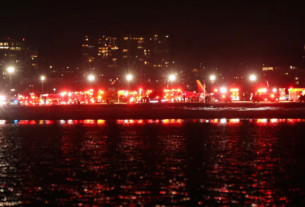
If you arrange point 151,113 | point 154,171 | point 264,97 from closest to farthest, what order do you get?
point 154,171 < point 151,113 < point 264,97

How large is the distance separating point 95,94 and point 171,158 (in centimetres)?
4727

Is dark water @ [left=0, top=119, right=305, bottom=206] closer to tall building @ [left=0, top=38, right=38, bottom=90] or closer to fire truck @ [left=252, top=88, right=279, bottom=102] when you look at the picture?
fire truck @ [left=252, top=88, right=279, bottom=102]

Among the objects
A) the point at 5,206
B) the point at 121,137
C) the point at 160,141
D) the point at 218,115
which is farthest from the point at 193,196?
the point at 218,115

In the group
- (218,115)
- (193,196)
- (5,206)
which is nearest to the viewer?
(5,206)

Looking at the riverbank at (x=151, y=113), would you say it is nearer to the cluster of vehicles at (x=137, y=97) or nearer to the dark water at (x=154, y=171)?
the dark water at (x=154, y=171)

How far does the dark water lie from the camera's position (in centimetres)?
746

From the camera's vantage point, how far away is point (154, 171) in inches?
385

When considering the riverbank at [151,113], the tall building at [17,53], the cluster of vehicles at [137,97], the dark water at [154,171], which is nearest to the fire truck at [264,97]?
the cluster of vehicles at [137,97]

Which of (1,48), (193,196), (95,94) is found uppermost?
(1,48)

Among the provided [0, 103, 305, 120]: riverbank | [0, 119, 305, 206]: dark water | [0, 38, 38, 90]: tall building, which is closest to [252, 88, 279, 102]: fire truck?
[0, 103, 305, 120]: riverbank

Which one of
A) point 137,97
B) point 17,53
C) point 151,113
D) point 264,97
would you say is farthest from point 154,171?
point 17,53

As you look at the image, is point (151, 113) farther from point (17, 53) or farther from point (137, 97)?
point (17, 53)

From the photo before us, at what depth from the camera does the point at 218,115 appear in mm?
28578

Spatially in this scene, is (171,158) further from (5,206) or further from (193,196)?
(5,206)
